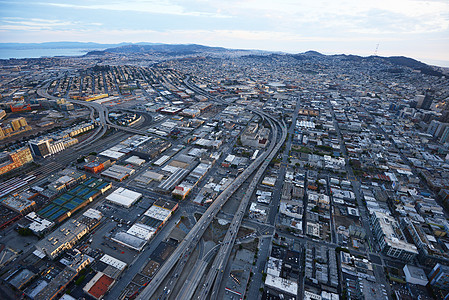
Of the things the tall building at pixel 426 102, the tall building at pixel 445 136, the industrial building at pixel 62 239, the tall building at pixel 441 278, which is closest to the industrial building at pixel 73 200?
the industrial building at pixel 62 239

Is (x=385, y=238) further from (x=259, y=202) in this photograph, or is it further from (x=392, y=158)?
(x=392, y=158)

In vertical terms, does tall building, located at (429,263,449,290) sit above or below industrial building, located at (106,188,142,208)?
above

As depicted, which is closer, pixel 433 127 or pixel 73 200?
pixel 73 200

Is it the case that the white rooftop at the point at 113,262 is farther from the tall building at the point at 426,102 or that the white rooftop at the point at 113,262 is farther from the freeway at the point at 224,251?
the tall building at the point at 426,102

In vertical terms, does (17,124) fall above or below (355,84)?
below

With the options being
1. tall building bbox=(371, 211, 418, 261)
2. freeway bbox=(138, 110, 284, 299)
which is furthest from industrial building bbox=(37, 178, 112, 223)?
tall building bbox=(371, 211, 418, 261)

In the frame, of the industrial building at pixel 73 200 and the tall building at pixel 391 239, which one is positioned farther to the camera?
the industrial building at pixel 73 200

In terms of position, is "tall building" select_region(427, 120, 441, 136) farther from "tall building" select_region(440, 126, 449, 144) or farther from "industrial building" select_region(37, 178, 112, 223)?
"industrial building" select_region(37, 178, 112, 223)

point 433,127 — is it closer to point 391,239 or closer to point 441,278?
point 391,239

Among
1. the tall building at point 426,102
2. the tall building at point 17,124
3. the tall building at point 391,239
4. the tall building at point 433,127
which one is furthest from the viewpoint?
the tall building at point 426,102

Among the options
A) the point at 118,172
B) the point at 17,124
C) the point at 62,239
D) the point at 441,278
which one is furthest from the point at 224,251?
the point at 17,124

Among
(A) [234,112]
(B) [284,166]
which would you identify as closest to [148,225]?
(B) [284,166]
